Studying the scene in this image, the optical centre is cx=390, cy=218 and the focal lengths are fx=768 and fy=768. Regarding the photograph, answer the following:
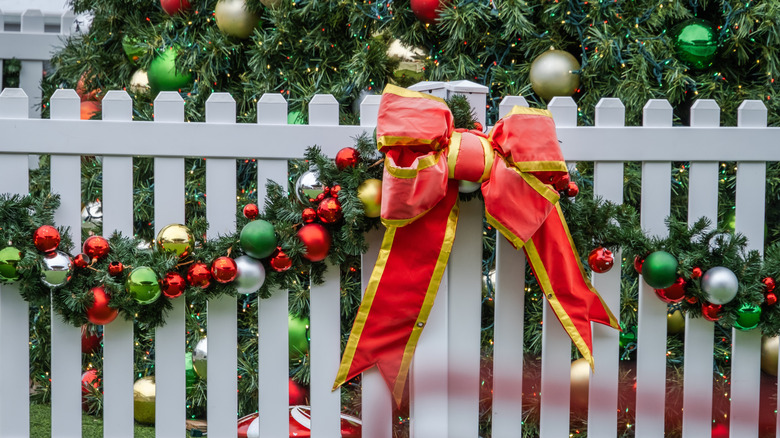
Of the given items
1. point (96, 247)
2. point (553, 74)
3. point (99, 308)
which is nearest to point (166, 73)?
point (96, 247)

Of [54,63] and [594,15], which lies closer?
[594,15]

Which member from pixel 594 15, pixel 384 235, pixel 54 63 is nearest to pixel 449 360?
pixel 384 235

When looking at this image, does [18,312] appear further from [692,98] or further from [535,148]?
[692,98]

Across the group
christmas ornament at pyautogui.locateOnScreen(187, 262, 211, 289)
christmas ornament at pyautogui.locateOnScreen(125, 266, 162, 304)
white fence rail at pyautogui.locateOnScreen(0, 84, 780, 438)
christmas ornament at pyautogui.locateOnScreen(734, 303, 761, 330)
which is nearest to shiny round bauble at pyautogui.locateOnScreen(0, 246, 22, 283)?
white fence rail at pyautogui.locateOnScreen(0, 84, 780, 438)

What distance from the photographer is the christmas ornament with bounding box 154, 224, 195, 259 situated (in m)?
2.19

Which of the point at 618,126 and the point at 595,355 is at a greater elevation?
the point at 618,126

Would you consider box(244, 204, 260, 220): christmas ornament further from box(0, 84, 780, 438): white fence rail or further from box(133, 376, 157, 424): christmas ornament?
box(133, 376, 157, 424): christmas ornament

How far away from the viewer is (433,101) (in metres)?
2.14

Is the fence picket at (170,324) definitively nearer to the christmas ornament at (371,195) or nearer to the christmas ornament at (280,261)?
the christmas ornament at (280,261)

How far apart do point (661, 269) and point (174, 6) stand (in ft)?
7.52

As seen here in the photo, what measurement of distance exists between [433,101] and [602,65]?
109 cm

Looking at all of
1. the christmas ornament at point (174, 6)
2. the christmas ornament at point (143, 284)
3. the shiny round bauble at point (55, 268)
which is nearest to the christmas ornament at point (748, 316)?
the christmas ornament at point (143, 284)

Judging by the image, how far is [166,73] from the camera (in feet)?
10.8

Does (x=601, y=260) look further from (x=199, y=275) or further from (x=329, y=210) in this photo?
(x=199, y=275)
